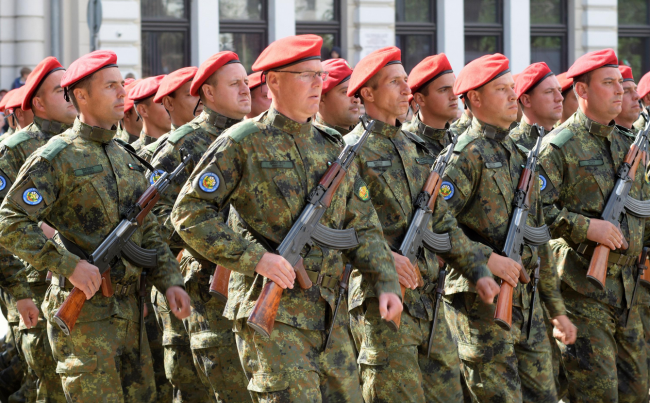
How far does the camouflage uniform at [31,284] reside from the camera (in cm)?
630

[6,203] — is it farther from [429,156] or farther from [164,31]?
[164,31]

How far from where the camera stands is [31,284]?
6828 mm

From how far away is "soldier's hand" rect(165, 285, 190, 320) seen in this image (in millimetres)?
5387

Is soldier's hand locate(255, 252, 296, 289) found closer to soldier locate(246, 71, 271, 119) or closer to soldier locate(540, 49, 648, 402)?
soldier locate(540, 49, 648, 402)

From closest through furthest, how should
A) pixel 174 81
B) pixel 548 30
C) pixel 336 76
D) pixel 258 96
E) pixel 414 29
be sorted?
pixel 336 76 → pixel 174 81 → pixel 258 96 → pixel 414 29 → pixel 548 30

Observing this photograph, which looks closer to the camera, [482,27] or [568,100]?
[568,100]

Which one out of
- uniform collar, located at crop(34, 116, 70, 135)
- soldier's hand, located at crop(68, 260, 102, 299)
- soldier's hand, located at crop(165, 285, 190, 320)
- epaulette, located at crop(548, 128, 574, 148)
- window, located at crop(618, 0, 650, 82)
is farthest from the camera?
window, located at crop(618, 0, 650, 82)

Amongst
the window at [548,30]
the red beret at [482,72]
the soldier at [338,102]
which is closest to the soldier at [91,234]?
the soldier at [338,102]

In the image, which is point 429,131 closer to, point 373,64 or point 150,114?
point 373,64

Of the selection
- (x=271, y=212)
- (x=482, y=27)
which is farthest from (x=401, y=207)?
(x=482, y=27)

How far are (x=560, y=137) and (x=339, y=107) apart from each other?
1428 mm

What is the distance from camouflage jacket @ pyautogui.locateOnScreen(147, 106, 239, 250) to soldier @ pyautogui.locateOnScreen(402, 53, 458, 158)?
1161 millimetres

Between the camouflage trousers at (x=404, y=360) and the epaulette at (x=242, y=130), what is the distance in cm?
117

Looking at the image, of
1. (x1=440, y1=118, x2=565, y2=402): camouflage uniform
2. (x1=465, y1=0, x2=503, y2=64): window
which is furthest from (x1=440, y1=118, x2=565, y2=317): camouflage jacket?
(x1=465, y1=0, x2=503, y2=64): window
